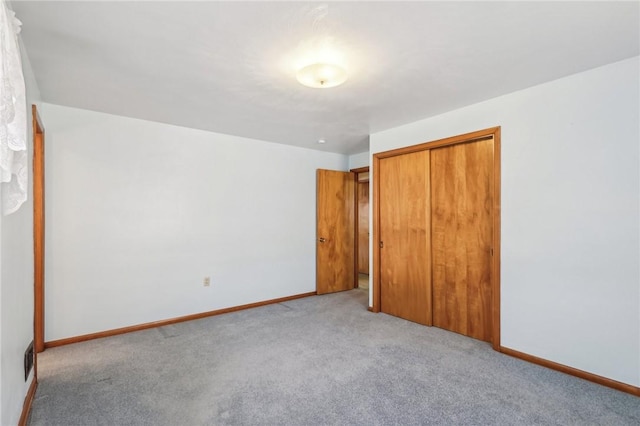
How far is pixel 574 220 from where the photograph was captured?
96.8 inches

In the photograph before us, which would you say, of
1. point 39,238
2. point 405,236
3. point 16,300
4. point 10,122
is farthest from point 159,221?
point 405,236

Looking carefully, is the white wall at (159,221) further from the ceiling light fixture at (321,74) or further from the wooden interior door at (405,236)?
the ceiling light fixture at (321,74)

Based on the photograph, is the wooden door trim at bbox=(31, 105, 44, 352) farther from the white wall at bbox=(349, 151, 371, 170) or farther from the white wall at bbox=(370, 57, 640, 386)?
the white wall at bbox=(370, 57, 640, 386)

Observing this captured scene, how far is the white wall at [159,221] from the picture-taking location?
10.1ft

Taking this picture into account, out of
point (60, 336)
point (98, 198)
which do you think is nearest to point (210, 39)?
point (98, 198)

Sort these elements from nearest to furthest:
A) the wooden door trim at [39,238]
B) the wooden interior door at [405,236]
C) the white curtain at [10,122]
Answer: the white curtain at [10,122] → the wooden door trim at [39,238] → the wooden interior door at [405,236]

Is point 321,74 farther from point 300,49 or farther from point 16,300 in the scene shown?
point 16,300

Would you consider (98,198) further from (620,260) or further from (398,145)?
(620,260)

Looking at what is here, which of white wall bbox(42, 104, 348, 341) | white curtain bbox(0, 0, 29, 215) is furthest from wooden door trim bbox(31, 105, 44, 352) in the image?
white curtain bbox(0, 0, 29, 215)

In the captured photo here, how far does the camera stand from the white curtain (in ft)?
3.67

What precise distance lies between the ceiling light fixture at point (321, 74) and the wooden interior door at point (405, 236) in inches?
68.6

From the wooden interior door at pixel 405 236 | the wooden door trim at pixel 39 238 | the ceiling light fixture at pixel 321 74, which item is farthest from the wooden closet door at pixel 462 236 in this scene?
the wooden door trim at pixel 39 238

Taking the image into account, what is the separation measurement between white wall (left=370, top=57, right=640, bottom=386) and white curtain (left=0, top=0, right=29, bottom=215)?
329cm

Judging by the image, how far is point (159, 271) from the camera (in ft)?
11.8
